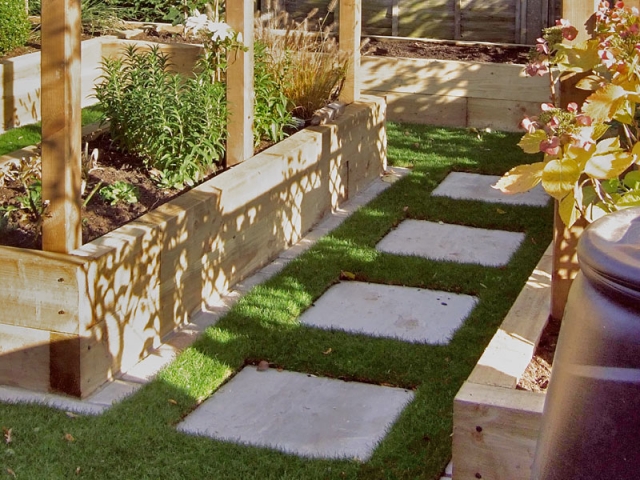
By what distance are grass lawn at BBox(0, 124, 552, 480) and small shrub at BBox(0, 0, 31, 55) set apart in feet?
12.2

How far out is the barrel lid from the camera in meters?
1.07

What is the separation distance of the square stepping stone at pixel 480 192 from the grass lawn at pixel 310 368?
0.16 meters

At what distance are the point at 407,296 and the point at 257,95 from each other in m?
1.95

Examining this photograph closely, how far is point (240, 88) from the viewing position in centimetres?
586

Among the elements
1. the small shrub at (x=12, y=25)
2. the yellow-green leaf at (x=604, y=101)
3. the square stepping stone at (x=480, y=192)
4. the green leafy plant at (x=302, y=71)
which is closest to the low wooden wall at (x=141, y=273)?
the green leafy plant at (x=302, y=71)

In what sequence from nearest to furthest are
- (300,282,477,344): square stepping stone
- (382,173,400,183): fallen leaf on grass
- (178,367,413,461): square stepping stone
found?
1. (178,367,413,461): square stepping stone
2. (300,282,477,344): square stepping stone
3. (382,173,400,183): fallen leaf on grass

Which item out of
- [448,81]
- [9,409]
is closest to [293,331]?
[9,409]

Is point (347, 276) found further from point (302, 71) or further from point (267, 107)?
point (302, 71)

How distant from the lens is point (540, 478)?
121cm

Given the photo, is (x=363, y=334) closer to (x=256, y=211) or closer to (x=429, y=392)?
(x=429, y=392)

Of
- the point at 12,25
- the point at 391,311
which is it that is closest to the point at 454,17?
the point at 12,25

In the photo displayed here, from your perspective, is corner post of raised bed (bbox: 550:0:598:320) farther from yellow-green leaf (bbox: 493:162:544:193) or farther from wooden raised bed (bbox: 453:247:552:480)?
yellow-green leaf (bbox: 493:162:544:193)

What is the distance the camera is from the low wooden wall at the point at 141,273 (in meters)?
4.00

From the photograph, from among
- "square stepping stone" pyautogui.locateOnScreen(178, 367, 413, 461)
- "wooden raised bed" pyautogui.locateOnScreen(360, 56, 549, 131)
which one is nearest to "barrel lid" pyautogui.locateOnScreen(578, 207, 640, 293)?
"square stepping stone" pyautogui.locateOnScreen(178, 367, 413, 461)
